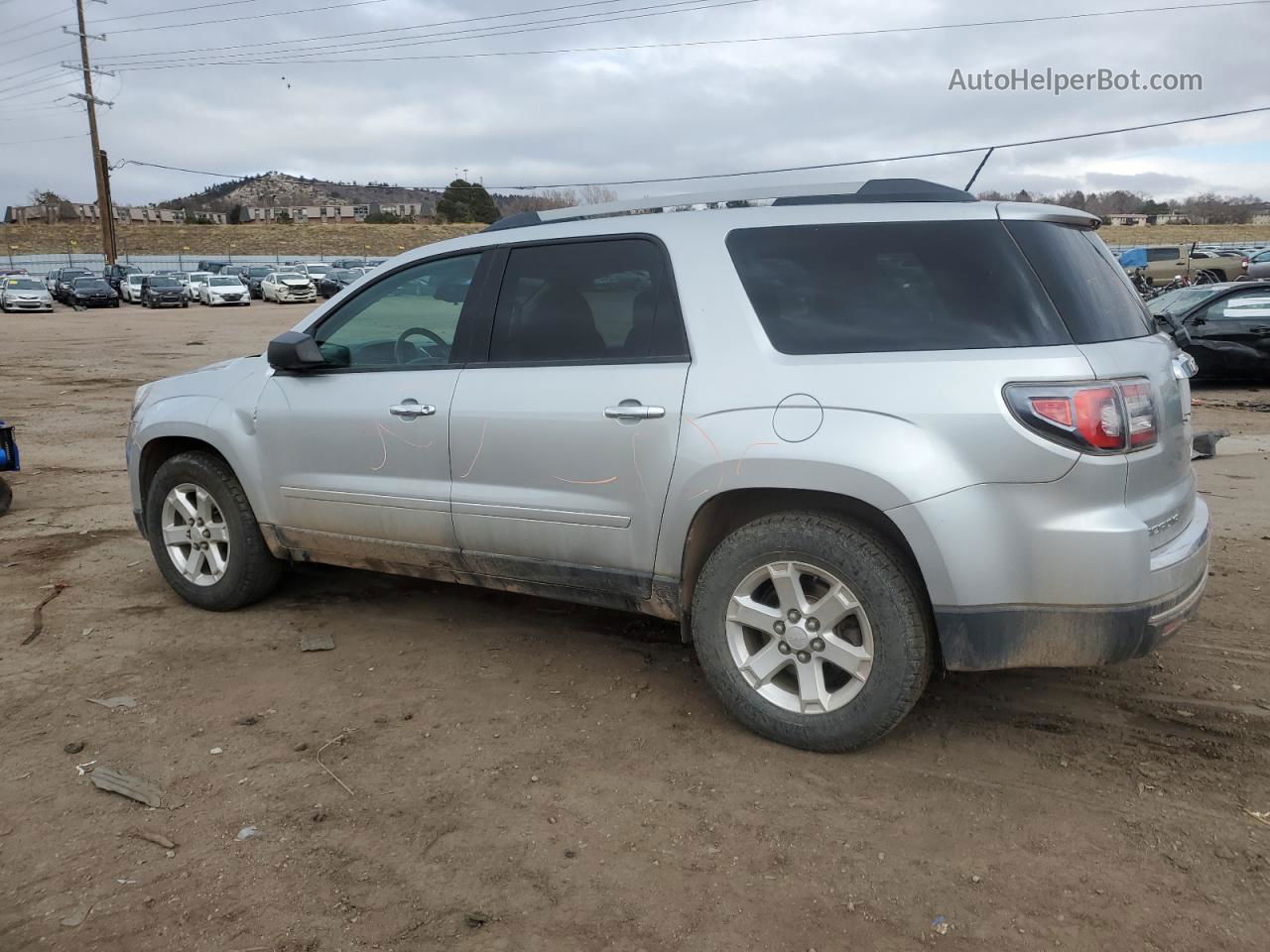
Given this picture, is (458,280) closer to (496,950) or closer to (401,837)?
(401,837)

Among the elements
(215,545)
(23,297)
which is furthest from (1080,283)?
(23,297)

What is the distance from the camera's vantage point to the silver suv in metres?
3.07

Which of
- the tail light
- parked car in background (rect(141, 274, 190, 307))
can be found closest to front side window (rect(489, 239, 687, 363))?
the tail light

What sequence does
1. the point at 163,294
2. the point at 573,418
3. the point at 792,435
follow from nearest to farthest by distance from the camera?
the point at 792,435, the point at 573,418, the point at 163,294

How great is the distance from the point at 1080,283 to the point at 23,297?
44.8 m

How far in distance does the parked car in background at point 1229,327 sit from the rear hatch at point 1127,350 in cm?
1072

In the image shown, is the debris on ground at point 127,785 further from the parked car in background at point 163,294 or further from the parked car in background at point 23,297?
the parked car in background at point 163,294

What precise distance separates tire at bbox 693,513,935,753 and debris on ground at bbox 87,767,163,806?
1893mm

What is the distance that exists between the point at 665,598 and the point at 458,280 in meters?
1.68

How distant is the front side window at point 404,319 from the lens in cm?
432

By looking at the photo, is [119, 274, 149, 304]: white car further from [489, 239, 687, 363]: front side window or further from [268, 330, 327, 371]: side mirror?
[489, 239, 687, 363]: front side window

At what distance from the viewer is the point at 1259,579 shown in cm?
526

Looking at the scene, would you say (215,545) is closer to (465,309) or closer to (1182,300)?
(465,309)

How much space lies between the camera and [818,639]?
3371 mm
